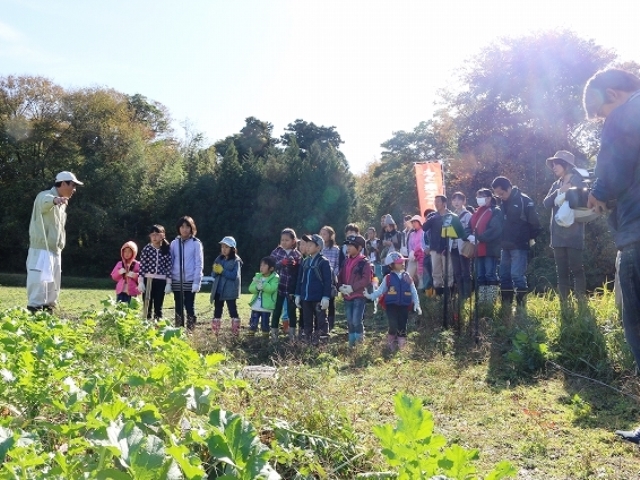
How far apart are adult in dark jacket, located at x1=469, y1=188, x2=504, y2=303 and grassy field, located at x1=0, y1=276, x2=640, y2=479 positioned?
2.86 ft

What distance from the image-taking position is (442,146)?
3853cm

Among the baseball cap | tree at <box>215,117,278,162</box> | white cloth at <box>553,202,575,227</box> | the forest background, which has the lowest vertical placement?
the baseball cap

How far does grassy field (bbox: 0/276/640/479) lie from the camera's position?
3326 millimetres

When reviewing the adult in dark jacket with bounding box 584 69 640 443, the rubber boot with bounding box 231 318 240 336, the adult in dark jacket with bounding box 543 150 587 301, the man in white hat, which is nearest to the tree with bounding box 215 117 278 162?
the rubber boot with bounding box 231 318 240 336

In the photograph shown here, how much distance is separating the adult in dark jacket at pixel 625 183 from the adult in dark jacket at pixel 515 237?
16.8 ft

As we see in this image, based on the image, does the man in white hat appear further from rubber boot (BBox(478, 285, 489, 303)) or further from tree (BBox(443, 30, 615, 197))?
tree (BBox(443, 30, 615, 197))

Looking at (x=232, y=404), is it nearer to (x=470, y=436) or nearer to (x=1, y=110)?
(x=470, y=436)

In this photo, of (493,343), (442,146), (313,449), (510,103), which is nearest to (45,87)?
(442,146)

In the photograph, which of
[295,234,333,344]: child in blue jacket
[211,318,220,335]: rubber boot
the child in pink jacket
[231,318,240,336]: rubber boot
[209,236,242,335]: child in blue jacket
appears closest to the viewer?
[211,318,220,335]: rubber boot

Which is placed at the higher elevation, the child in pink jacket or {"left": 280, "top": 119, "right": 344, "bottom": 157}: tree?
{"left": 280, "top": 119, "right": 344, "bottom": 157}: tree

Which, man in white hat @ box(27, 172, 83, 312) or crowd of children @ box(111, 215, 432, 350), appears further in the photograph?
crowd of children @ box(111, 215, 432, 350)

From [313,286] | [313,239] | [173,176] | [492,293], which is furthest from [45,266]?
[173,176]

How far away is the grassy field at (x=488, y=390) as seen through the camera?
333 cm

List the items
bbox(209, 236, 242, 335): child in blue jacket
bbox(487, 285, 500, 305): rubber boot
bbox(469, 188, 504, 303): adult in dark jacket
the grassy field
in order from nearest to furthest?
the grassy field → bbox(469, 188, 504, 303): adult in dark jacket → bbox(487, 285, 500, 305): rubber boot → bbox(209, 236, 242, 335): child in blue jacket
